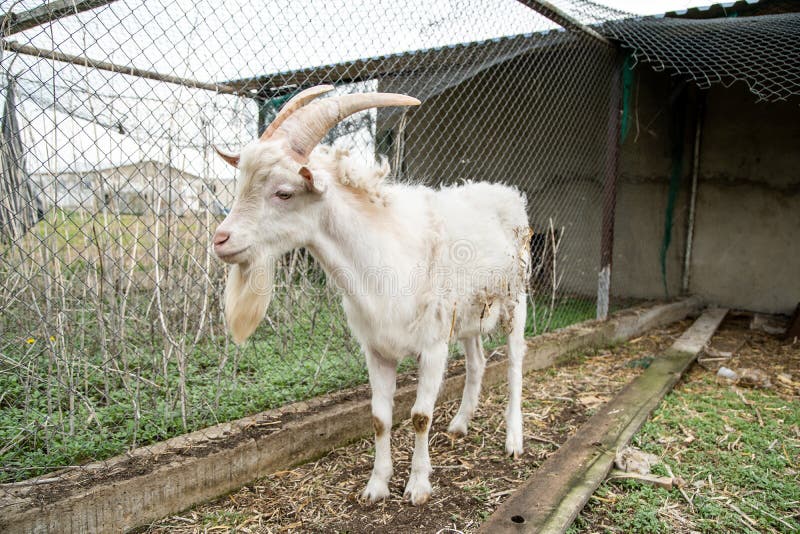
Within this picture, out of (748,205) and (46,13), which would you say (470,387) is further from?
(748,205)

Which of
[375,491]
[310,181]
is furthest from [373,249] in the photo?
[375,491]

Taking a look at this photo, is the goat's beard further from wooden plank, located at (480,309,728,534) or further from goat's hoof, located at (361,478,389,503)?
wooden plank, located at (480,309,728,534)

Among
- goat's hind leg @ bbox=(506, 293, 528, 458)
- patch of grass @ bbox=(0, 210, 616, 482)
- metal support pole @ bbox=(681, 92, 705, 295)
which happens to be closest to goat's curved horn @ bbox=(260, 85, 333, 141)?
patch of grass @ bbox=(0, 210, 616, 482)

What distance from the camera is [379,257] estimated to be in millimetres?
2336

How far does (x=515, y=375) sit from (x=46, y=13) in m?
3.14

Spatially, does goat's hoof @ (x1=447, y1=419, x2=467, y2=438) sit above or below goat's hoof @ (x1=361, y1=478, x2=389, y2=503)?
below

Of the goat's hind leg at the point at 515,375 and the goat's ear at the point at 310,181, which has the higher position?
the goat's ear at the point at 310,181

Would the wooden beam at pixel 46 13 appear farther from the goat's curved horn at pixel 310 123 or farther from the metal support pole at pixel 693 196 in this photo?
the metal support pole at pixel 693 196

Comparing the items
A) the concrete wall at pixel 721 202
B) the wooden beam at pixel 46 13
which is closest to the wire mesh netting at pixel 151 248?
the wooden beam at pixel 46 13

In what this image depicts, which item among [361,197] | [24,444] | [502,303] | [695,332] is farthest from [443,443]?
[695,332]

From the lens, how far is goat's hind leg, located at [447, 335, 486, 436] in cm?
322

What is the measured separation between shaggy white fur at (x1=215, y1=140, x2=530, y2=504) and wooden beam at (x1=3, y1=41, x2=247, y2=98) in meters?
1.06

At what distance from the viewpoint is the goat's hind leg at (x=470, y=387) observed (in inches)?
127

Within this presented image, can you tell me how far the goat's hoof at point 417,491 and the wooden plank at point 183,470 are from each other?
0.58 metres
